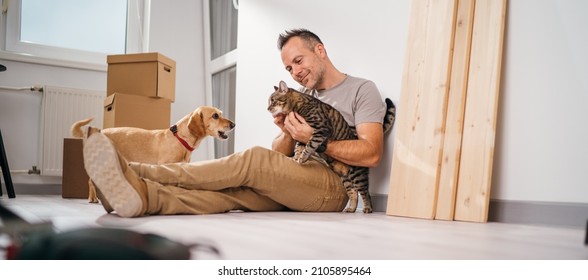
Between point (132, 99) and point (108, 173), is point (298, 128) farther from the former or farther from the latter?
point (132, 99)

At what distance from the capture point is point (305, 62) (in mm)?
2682

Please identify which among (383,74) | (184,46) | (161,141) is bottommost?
(161,141)

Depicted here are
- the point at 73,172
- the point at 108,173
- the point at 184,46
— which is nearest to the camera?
Result: the point at 108,173

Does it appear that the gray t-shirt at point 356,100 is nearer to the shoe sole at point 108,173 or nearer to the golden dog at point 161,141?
the golden dog at point 161,141

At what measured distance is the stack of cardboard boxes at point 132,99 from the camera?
12.0 feet

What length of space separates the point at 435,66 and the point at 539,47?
1.56 feet

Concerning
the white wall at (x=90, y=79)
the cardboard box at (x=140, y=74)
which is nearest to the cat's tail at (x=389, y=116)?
the cardboard box at (x=140, y=74)

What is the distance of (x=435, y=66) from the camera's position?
2.38m

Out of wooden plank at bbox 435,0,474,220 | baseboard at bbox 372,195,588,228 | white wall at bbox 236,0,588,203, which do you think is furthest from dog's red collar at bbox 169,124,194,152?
baseboard at bbox 372,195,588,228

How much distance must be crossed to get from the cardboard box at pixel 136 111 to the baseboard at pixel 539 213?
98.6 inches

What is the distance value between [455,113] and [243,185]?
992 millimetres

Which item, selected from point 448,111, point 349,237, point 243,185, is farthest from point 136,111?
point 349,237

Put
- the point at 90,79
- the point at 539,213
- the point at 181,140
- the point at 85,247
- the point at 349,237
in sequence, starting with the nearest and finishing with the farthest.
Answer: the point at 85,247, the point at 349,237, the point at 539,213, the point at 181,140, the point at 90,79

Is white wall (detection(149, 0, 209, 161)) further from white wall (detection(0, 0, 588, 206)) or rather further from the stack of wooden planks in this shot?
the stack of wooden planks
